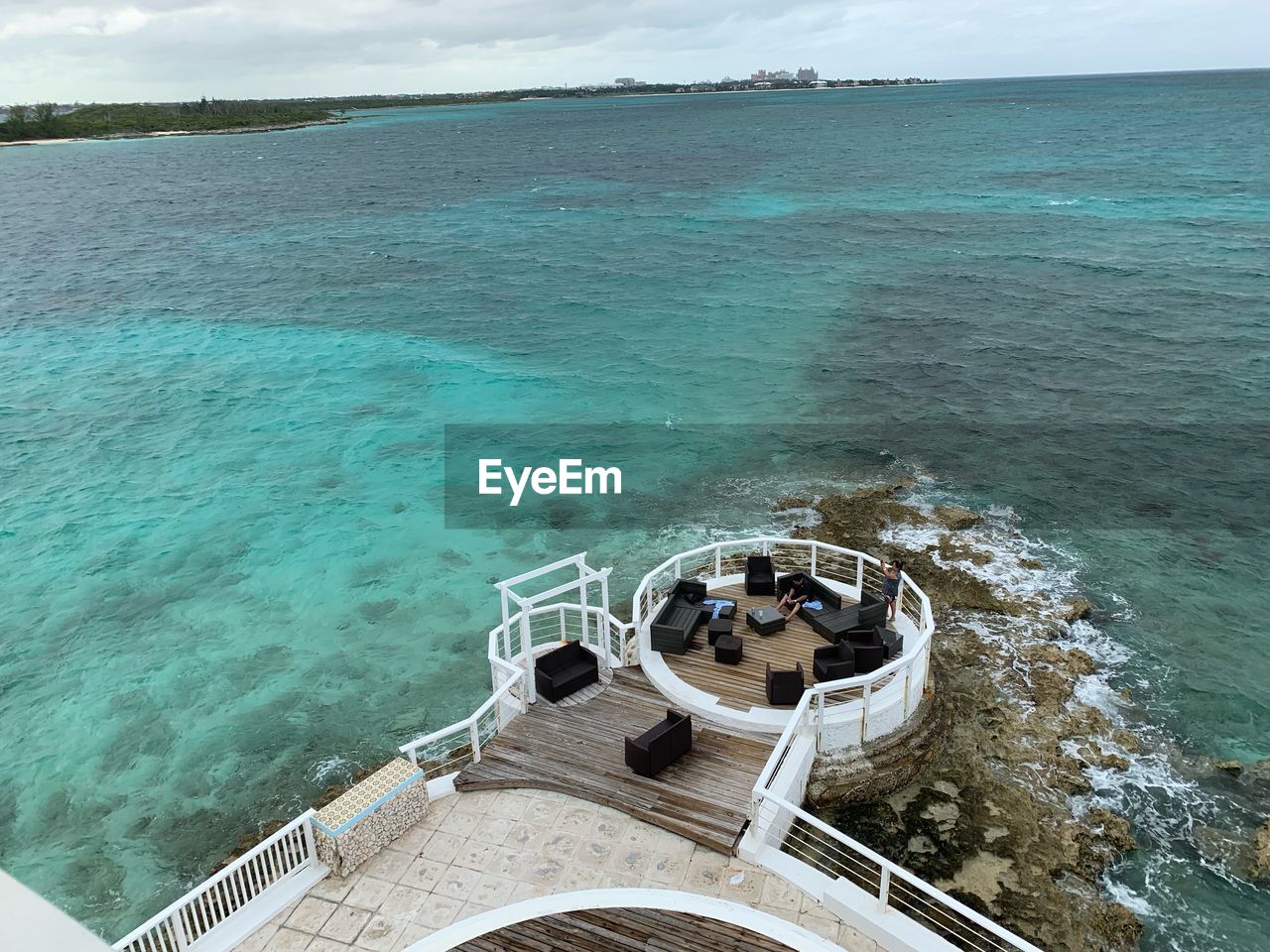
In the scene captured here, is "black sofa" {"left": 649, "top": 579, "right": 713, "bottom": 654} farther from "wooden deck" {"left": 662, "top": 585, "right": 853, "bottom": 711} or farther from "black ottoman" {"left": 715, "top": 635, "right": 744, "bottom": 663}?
"black ottoman" {"left": 715, "top": 635, "right": 744, "bottom": 663}

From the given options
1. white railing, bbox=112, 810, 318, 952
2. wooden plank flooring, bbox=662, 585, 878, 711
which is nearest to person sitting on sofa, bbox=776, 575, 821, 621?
wooden plank flooring, bbox=662, 585, 878, 711

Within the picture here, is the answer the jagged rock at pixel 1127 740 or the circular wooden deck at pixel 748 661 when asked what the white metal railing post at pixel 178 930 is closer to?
the circular wooden deck at pixel 748 661

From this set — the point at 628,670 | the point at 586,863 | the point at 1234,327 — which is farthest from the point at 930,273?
the point at 586,863

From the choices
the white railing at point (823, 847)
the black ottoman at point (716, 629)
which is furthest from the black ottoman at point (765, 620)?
the white railing at point (823, 847)

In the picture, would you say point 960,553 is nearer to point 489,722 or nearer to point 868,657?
point 868,657

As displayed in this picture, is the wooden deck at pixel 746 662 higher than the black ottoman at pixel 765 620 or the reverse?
the reverse

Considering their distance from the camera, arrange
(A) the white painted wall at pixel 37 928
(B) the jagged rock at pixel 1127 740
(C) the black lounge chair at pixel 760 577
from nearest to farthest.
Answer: (A) the white painted wall at pixel 37 928
(B) the jagged rock at pixel 1127 740
(C) the black lounge chair at pixel 760 577

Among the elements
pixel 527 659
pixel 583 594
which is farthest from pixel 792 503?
pixel 527 659
